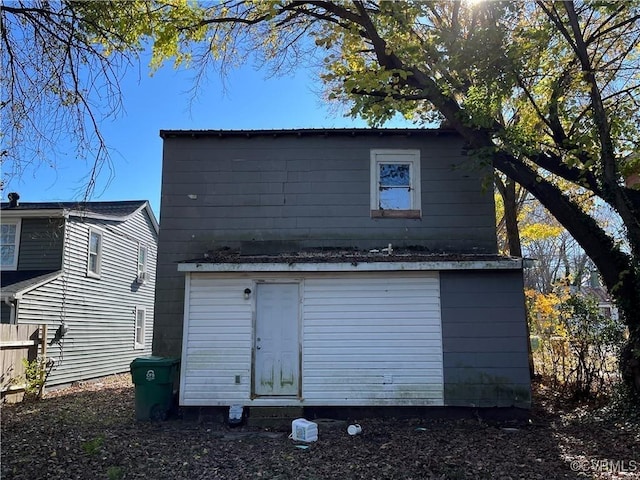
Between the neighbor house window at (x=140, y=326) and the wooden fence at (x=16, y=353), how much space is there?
21.0 feet

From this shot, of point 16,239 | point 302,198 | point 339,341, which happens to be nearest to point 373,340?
point 339,341

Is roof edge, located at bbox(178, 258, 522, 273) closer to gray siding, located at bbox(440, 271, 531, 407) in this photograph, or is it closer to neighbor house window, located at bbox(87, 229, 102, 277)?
gray siding, located at bbox(440, 271, 531, 407)

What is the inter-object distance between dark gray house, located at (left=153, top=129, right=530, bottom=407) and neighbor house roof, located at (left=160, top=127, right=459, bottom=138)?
0.87 metres

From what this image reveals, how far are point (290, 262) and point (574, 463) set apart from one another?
4902 mm

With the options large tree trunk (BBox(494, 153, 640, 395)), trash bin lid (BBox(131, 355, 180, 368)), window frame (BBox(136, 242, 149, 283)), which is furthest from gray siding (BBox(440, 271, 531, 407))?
window frame (BBox(136, 242, 149, 283))

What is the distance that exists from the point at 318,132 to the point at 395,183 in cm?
185

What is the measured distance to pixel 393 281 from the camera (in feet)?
28.3

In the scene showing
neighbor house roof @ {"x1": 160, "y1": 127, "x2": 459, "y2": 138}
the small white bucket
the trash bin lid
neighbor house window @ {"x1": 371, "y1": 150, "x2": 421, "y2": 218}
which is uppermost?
neighbor house roof @ {"x1": 160, "y1": 127, "x2": 459, "y2": 138}

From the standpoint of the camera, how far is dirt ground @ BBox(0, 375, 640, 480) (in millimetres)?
5582

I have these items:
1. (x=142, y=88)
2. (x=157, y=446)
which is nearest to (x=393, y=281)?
(x=157, y=446)

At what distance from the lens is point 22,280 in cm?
1270

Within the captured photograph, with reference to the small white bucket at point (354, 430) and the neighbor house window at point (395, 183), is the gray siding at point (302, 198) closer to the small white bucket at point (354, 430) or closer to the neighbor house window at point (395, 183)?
the neighbor house window at point (395, 183)

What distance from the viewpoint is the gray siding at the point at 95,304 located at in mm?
13070

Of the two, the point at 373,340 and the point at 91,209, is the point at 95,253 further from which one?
the point at 373,340
